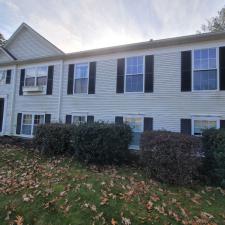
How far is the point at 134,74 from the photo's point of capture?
11133 mm

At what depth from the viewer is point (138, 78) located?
36.2ft

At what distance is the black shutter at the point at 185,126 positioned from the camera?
975 centimetres

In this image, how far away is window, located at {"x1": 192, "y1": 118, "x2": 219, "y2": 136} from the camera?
9.33 metres

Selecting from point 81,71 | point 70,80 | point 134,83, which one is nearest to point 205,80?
point 134,83

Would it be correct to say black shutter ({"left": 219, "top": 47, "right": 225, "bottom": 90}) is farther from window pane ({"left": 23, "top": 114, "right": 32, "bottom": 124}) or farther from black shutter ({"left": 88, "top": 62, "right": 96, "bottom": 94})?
window pane ({"left": 23, "top": 114, "right": 32, "bottom": 124})

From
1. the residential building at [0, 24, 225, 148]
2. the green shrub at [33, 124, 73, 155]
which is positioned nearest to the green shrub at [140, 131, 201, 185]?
the residential building at [0, 24, 225, 148]

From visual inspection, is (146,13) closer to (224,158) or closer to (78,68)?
(78,68)

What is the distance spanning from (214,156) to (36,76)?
39.4 ft

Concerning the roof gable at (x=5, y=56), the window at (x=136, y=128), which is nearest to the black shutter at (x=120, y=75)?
the window at (x=136, y=128)

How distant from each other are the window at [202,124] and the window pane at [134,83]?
123 inches

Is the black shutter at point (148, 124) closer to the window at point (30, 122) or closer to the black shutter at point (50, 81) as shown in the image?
the black shutter at point (50, 81)

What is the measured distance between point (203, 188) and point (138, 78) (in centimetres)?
629

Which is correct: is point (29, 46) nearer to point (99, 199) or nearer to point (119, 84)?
point (119, 84)

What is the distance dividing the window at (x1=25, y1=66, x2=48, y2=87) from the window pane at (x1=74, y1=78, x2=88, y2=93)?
2.53 m
